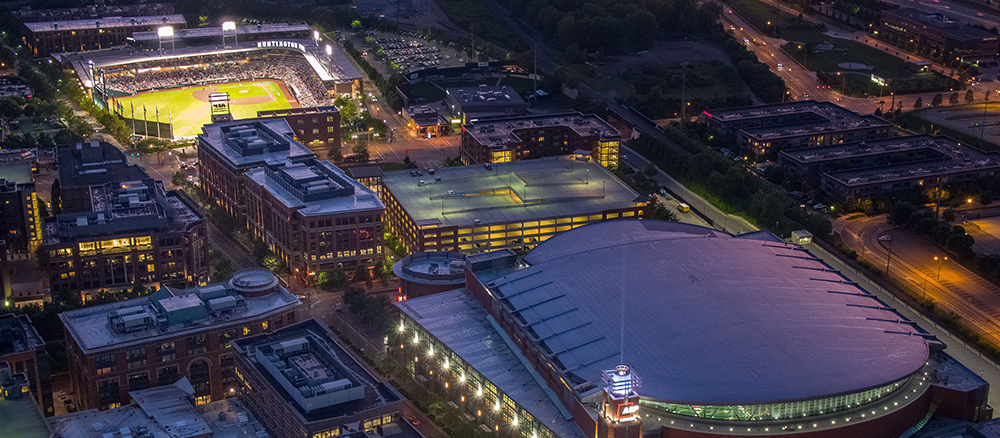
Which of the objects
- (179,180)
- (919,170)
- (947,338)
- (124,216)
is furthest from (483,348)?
Answer: (919,170)

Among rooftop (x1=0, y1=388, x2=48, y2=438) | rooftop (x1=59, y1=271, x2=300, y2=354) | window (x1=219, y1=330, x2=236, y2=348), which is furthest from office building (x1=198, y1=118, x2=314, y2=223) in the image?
rooftop (x1=0, y1=388, x2=48, y2=438)

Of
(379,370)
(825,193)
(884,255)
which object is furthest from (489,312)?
(825,193)

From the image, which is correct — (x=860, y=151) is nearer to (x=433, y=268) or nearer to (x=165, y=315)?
(x=433, y=268)

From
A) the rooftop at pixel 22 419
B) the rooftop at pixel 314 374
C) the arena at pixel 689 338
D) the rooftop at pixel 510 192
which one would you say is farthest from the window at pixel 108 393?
the rooftop at pixel 510 192

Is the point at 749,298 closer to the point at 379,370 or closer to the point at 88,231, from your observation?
the point at 379,370

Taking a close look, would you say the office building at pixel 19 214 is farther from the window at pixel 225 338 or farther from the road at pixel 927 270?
the road at pixel 927 270
